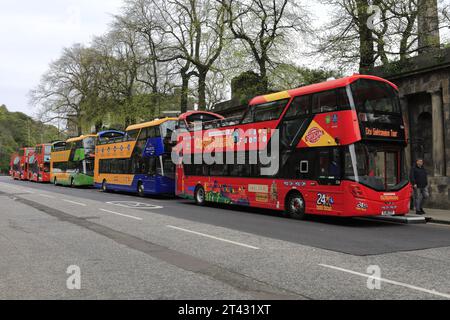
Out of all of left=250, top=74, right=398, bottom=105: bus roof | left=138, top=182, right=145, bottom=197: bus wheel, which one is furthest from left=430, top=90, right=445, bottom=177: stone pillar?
left=138, top=182, right=145, bottom=197: bus wheel

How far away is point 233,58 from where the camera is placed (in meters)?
26.4

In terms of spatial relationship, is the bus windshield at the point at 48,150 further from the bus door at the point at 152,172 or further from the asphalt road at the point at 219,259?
the asphalt road at the point at 219,259

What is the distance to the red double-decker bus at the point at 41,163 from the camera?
1818 inches

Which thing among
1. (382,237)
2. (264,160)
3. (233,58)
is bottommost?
(382,237)

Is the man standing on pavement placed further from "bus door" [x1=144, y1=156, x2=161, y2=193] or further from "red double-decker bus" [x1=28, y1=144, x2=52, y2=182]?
"red double-decker bus" [x1=28, y1=144, x2=52, y2=182]

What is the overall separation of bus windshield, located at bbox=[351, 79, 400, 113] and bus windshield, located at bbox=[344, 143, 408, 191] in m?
1.11

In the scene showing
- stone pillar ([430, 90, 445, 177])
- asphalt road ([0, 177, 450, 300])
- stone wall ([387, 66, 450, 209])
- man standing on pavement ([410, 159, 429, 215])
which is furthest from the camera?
stone pillar ([430, 90, 445, 177])

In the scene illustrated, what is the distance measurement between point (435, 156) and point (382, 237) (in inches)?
361

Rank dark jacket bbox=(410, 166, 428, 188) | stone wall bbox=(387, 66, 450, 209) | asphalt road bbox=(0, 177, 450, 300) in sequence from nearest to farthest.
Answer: asphalt road bbox=(0, 177, 450, 300) → dark jacket bbox=(410, 166, 428, 188) → stone wall bbox=(387, 66, 450, 209)

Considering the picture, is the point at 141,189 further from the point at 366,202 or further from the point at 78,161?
the point at 366,202

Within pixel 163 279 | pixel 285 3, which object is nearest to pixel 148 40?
pixel 285 3

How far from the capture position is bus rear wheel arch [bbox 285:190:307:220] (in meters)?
14.0

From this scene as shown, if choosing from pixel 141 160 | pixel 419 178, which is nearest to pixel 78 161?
pixel 141 160
